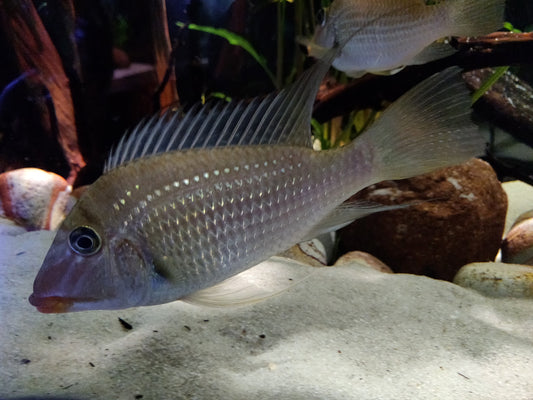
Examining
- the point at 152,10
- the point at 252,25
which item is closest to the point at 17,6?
the point at 152,10

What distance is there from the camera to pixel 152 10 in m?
3.21

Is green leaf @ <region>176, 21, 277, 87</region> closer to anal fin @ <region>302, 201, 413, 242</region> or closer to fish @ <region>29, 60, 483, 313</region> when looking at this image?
fish @ <region>29, 60, 483, 313</region>

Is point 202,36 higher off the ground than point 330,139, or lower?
higher

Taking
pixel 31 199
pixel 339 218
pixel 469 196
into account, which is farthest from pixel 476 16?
pixel 31 199

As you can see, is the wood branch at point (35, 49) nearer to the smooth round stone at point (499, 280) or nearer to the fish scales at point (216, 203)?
the fish scales at point (216, 203)

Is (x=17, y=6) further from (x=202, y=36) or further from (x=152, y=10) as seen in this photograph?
(x=202, y=36)

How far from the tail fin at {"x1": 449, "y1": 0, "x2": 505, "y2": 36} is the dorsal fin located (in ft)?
4.62

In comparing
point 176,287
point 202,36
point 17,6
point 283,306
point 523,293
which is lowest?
point 523,293

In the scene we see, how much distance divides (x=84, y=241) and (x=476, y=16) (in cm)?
254

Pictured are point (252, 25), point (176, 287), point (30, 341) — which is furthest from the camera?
point (252, 25)

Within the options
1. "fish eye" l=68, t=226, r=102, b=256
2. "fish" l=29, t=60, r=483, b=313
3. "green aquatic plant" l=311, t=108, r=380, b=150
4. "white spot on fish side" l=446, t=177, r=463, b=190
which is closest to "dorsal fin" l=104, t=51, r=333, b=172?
"fish" l=29, t=60, r=483, b=313

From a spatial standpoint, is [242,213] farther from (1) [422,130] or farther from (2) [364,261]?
(2) [364,261]

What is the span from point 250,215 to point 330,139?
3761 millimetres

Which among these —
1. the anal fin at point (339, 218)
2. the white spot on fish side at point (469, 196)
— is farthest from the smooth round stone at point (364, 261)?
the anal fin at point (339, 218)
